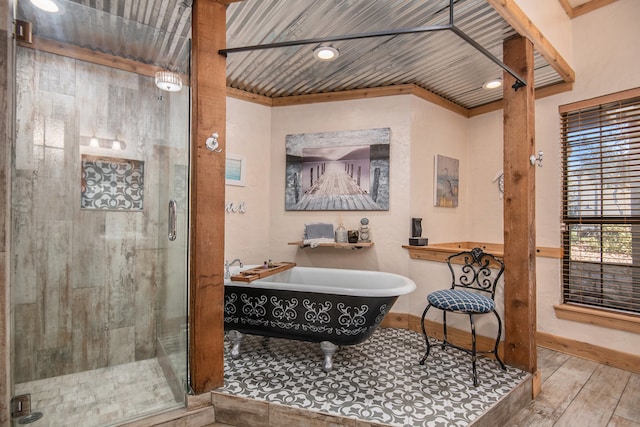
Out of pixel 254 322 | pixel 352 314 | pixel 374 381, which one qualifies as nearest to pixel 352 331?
pixel 352 314

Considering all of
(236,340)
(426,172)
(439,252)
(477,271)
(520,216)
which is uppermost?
(426,172)

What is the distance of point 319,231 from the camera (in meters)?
3.70

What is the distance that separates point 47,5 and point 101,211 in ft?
4.60

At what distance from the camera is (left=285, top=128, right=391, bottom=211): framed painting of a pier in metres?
3.61

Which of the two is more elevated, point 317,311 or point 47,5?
point 47,5

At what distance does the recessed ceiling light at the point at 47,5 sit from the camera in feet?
6.34

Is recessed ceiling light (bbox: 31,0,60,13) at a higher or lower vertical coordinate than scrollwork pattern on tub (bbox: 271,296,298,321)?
higher

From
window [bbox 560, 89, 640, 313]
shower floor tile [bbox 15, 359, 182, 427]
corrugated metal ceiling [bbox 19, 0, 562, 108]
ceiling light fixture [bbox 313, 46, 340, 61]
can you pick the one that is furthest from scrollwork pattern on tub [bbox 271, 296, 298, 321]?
window [bbox 560, 89, 640, 313]

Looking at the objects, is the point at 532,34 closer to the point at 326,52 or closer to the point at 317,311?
the point at 326,52

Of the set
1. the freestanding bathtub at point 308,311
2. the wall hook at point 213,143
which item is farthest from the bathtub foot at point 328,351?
the wall hook at point 213,143

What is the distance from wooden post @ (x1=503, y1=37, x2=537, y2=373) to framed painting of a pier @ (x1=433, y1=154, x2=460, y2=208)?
134cm

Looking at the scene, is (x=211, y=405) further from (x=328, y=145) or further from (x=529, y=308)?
(x=328, y=145)

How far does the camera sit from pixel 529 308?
7.77 feet

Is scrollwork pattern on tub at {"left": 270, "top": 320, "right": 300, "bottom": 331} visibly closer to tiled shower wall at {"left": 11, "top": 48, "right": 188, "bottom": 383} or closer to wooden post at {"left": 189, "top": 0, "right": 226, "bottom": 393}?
wooden post at {"left": 189, "top": 0, "right": 226, "bottom": 393}
